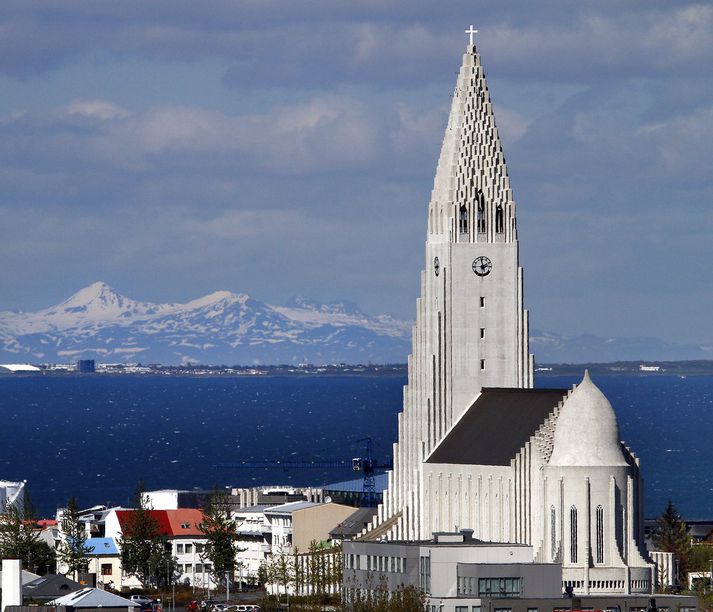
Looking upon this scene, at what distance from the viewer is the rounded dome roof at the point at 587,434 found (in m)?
113

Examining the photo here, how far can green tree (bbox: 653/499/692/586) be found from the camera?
5049 inches

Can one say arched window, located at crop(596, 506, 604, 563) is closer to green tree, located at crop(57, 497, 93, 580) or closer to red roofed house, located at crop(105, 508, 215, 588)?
red roofed house, located at crop(105, 508, 215, 588)

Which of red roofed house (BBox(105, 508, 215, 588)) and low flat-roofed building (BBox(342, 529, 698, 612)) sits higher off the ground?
red roofed house (BBox(105, 508, 215, 588))

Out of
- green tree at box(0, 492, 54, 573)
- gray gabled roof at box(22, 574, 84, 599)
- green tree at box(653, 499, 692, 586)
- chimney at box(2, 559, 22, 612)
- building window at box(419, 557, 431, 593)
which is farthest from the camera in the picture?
green tree at box(0, 492, 54, 573)

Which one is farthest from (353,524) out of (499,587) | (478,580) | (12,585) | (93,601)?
(499,587)

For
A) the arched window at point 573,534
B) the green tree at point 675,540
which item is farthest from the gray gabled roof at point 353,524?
the arched window at point 573,534

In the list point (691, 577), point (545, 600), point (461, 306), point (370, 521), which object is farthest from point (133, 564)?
point (545, 600)

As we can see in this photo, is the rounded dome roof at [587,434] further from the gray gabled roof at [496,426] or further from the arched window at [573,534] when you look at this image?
the gray gabled roof at [496,426]

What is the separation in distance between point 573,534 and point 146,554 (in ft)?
93.9

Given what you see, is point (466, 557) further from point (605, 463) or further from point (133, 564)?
point (133, 564)

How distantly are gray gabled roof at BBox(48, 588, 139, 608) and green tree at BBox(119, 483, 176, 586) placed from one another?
28251 mm

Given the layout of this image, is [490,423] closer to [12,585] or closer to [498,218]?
[498,218]

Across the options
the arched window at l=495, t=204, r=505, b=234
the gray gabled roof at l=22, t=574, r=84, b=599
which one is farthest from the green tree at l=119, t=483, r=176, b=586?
the arched window at l=495, t=204, r=505, b=234

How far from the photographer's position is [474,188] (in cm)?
12962
